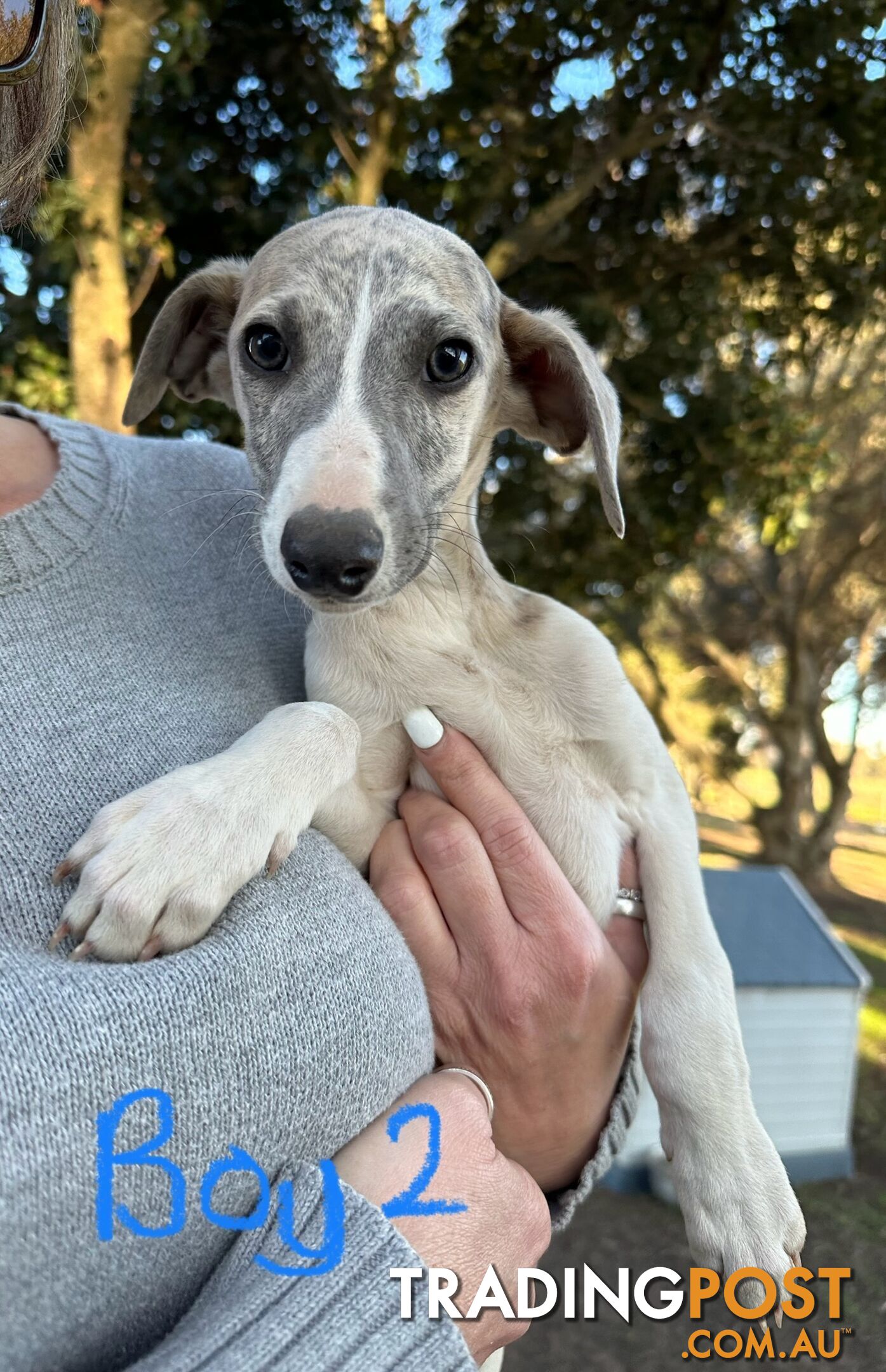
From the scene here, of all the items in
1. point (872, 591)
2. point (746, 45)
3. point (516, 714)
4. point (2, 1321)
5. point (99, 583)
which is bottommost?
point (872, 591)

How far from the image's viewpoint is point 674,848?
216 cm

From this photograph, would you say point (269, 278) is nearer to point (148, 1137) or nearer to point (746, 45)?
point (148, 1137)

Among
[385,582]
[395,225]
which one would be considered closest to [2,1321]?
[385,582]

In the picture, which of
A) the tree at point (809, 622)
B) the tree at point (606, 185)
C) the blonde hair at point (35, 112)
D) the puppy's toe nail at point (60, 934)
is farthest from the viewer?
the tree at point (809, 622)

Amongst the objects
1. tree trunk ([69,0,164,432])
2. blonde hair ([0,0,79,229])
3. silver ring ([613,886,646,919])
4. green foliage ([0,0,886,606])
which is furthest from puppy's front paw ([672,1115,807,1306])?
green foliage ([0,0,886,606])

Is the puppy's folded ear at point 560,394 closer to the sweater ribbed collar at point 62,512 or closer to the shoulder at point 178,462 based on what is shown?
the shoulder at point 178,462

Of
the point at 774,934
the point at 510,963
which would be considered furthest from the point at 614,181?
the point at 510,963

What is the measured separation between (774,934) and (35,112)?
295 inches

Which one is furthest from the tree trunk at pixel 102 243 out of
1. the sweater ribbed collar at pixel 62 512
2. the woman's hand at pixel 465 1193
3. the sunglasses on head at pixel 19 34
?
the woman's hand at pixel 465 1193

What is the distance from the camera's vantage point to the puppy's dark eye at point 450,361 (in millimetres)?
1989

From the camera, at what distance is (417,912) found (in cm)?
195

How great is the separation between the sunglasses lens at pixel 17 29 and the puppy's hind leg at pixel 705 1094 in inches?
72.5

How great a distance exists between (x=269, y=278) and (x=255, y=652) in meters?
0.73

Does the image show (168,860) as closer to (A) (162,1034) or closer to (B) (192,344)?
(A) (162,1034)
